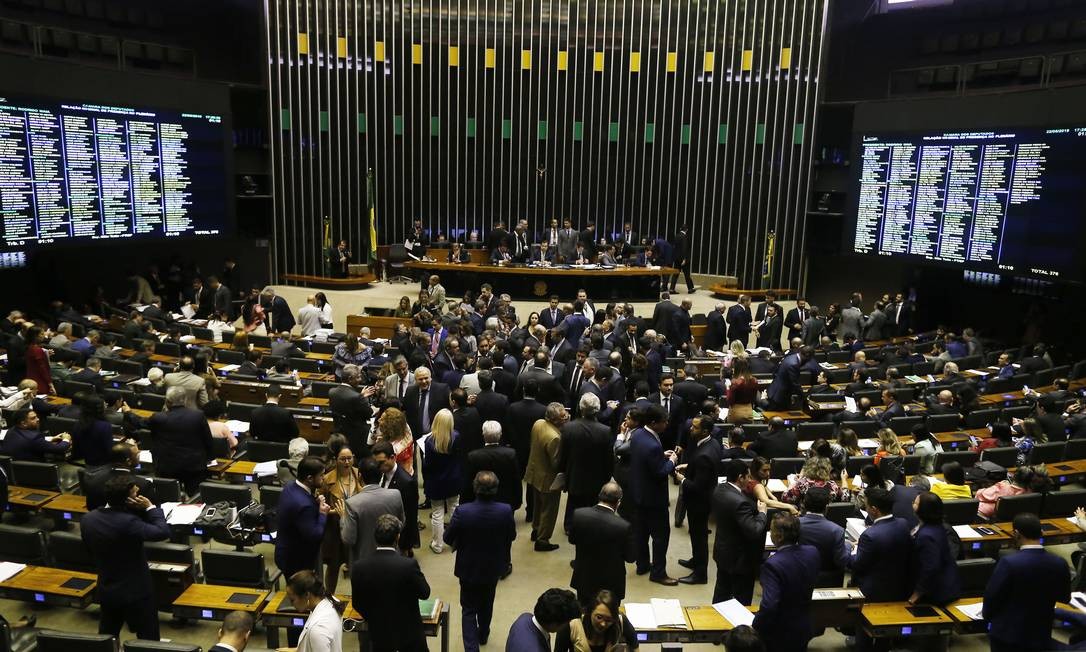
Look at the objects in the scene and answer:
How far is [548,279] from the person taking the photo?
17094mm

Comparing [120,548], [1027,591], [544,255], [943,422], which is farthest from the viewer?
[544,255]

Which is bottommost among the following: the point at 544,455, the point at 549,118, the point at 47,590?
the point at 47,590

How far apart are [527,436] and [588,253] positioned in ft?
36.4

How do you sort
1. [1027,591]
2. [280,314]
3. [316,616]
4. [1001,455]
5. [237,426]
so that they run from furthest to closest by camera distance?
[280,314] → [237,426] → [1001,455] → [1027,591] → [316,616]

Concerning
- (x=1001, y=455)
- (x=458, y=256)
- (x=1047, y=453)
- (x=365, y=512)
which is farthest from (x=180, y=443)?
(x=458, y=256)

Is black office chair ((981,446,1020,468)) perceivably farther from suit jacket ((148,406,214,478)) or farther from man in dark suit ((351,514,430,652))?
suit jacket ((148,406,214,478))

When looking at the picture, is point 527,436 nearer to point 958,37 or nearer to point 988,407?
point 988,407

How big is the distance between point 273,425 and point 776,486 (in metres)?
4.39

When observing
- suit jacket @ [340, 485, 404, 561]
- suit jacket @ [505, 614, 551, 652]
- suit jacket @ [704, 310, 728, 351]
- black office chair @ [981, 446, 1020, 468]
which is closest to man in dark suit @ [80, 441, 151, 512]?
suit jacket @ [340, 485, 404, 561]

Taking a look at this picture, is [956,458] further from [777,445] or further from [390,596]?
[390,596]

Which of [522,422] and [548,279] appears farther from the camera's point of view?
[548,279]

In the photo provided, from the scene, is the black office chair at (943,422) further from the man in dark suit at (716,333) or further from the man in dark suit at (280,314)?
the man in dark suit at (280,314)

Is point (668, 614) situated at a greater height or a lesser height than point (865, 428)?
lesser

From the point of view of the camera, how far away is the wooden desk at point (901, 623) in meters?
A: 4.70
